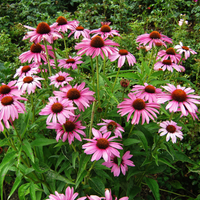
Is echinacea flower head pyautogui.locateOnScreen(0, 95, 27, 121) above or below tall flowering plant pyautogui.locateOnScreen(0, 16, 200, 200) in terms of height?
above

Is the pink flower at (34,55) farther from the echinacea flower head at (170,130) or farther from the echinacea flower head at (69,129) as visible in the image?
the echinacea flower head at (170,130)

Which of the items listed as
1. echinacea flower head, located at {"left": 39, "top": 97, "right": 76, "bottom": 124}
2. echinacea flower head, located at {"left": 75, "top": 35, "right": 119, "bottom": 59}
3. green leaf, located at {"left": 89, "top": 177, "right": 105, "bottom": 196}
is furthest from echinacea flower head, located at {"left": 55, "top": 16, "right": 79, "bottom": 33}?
green leaf, located at {"left": 89, "top": 177, "right": 105, "bottom": 196}

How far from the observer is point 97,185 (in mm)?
1272

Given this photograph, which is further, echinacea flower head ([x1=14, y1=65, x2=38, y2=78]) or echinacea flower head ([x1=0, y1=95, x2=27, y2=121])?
echinacea flower head ([x1=14, y1=65, x2=38, y2=78])

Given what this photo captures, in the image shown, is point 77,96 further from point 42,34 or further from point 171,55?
point 171,55

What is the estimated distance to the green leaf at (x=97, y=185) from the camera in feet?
4.12

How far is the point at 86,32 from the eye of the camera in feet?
5.19

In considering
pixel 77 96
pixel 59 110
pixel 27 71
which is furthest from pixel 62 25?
pixel 59 110

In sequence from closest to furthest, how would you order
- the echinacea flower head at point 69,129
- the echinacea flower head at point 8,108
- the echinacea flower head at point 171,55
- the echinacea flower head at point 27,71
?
the echinacea flower head at point 8,108 < the echinacea flower head at point 69,129 < the echinacea flower head at point 27,71 < the echinacea flower head at point 171,55

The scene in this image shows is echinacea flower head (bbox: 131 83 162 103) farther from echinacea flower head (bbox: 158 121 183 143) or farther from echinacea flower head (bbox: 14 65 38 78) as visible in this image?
echinacea flower head (bbox: 14 65 38 78)

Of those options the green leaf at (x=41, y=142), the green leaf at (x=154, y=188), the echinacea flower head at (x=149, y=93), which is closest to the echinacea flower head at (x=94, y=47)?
the echinacea flower head at (x=149, y=93)

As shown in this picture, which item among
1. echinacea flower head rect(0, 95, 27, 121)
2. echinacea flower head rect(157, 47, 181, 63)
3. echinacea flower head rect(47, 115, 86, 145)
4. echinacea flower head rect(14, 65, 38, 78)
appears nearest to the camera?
echinacea flower head rect(0, 95, 27, 121)

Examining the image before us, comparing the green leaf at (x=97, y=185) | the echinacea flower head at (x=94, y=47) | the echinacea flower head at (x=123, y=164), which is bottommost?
the green leaf at (x=97, y=185)

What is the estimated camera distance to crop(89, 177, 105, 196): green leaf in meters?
1.26
